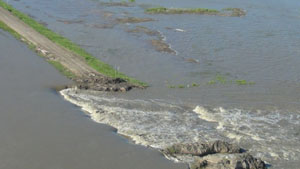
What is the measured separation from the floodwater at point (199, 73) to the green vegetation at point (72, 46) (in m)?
1.05

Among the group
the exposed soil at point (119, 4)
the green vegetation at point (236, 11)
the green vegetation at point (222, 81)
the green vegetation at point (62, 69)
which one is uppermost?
the exposed soil at point (119, 4)

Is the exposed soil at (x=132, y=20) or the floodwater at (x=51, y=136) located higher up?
the exposed soil at (x=132, y=20)

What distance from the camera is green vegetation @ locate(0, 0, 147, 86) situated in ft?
102

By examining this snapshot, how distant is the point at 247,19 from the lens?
160 feet

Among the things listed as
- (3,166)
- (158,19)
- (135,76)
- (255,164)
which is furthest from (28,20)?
(255,164)

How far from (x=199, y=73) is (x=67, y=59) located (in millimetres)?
9989

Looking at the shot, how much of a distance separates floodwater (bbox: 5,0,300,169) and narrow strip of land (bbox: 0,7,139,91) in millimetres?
1226

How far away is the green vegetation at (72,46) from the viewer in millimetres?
30938

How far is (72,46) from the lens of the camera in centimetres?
3659

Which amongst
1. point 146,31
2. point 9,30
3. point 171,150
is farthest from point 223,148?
point 9,30

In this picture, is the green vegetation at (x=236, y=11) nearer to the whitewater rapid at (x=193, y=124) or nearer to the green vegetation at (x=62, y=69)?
the green vegetation at (x=62, y=69)

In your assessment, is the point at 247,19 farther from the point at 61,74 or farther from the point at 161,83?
the point at 61,74

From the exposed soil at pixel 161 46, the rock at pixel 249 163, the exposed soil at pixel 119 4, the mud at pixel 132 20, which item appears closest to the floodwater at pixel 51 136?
the rock at pixel 249 163

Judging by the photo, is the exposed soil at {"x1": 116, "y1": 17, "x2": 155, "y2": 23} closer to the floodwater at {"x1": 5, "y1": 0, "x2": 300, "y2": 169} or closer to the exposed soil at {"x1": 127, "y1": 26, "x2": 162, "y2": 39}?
the floodwater at {"x1": 5, "y1": 0, "x2": 300, "y2": 169}
